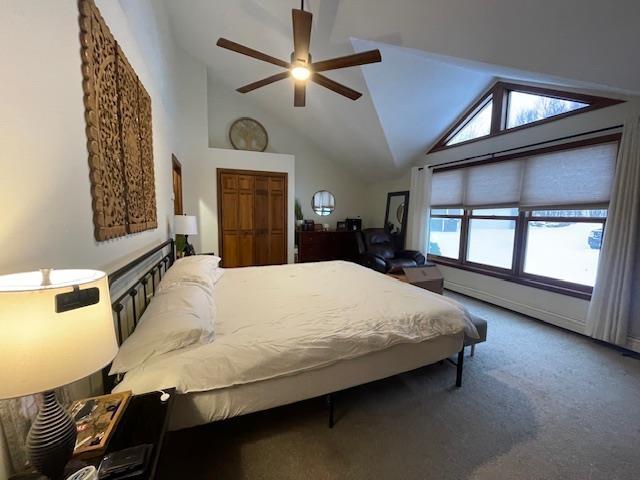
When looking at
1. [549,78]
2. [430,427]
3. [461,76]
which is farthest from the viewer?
[461,76]

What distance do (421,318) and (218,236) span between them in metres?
4.02

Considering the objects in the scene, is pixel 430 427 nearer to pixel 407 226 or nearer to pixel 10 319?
pixel 10 319

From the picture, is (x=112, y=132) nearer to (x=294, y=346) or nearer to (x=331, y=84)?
(x=294, y=346)

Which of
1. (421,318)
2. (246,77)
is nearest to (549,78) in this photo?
(421,318)

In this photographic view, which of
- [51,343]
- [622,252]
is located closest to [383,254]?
[622,252]

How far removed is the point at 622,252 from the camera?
8.27ft

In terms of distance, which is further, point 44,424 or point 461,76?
point 461,76

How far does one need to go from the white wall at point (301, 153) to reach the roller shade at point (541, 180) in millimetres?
2551

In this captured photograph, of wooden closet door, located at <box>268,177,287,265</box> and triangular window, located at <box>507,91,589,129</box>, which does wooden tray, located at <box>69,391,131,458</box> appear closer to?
wooden closet door, located at <box>268,177,287,265</box>

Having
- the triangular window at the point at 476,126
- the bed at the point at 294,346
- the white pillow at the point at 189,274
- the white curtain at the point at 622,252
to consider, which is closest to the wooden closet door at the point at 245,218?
the white pillow at the point at 189,274

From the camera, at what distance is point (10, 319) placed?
0.50m

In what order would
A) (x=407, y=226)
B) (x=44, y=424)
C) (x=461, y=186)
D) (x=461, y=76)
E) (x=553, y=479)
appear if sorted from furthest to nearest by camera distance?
(x=407, y=226) < (x=461, y=186) < (x=461, y=76) < (x=553, y=479) < (x=44, y=424)

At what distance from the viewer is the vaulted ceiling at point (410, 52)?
1.95 meters

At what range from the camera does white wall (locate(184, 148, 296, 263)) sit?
4.62 meters
